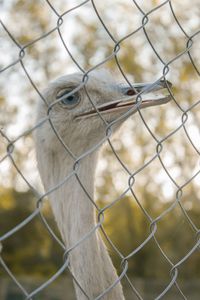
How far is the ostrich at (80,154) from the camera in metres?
2.59

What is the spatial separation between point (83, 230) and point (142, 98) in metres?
0.50

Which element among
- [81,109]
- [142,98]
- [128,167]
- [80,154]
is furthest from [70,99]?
[128,167]

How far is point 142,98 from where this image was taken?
8.30 ft

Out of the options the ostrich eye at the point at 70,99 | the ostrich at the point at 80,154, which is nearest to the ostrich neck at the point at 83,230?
the ostrich at the point at 80,154

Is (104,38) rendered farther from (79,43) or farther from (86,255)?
(86,255)

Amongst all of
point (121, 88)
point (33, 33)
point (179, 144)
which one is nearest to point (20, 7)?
point (33, 33)

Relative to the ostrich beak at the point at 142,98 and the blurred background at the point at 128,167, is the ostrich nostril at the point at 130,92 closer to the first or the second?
the ostrich beak at the point at 142,98

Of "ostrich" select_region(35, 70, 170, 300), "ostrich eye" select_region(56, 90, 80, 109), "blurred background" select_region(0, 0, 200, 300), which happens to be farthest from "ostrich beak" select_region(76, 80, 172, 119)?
"blurred background" select_region(0, 0, 200, 300)

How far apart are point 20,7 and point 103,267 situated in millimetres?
8164

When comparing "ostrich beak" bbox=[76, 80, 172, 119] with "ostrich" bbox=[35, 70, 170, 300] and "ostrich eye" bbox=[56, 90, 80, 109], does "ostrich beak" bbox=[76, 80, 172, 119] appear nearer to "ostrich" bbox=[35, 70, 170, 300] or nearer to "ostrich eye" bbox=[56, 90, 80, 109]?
"ostrich" bbox=[35, 70, 170, 300]

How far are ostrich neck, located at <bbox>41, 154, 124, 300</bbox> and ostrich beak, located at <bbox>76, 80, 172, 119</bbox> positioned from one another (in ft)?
0.84

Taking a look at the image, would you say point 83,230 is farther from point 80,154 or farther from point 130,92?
point 130,92

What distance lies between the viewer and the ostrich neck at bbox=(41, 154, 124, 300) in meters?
2.58

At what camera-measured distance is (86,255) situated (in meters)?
2.59
